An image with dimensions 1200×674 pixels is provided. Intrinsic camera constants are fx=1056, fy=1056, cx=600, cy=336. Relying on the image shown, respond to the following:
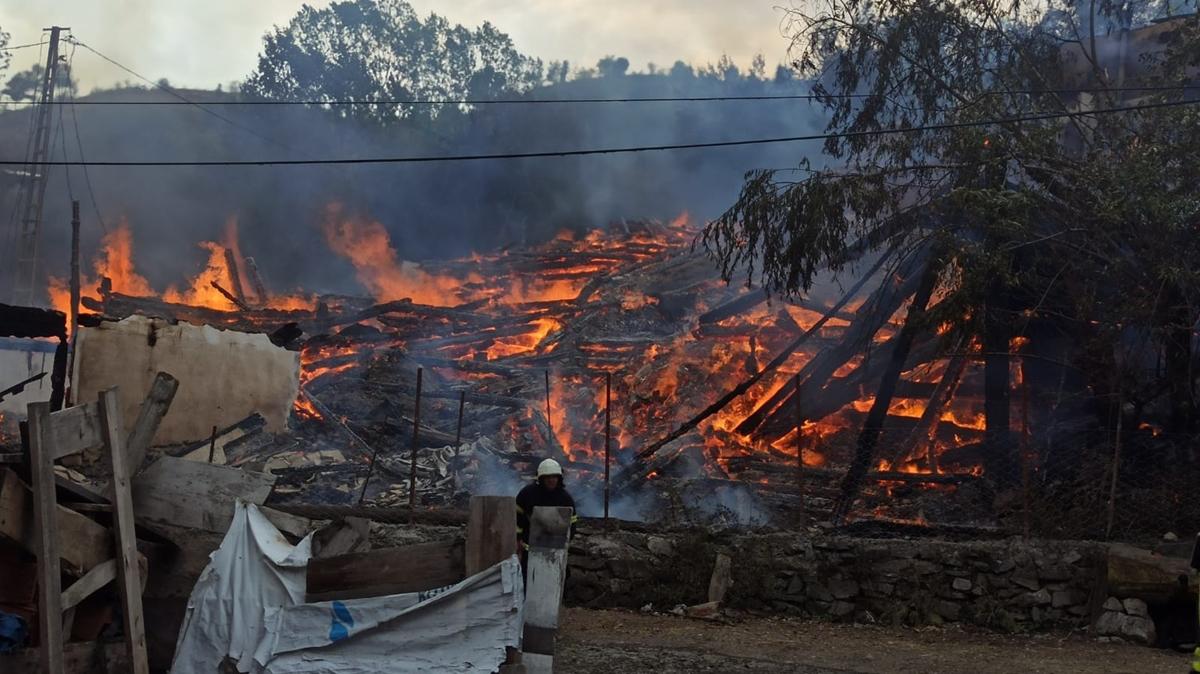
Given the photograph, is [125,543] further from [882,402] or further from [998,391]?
[998,391]

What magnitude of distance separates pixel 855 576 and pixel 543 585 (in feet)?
17.9

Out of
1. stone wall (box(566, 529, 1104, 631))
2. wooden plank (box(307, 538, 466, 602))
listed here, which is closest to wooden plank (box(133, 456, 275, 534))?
wooden plank (box(307, 538, 466, 602))

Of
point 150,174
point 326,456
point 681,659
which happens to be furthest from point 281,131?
point 681,659

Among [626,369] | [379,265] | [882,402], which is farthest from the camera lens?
[379,265]

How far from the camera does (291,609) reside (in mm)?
5309

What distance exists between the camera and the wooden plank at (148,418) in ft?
19.1

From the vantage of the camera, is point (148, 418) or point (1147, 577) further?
point (1147, 577)

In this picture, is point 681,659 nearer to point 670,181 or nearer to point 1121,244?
point 1121,244

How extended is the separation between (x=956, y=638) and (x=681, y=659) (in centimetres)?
262

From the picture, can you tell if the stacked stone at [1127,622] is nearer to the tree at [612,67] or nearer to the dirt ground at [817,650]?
the dirt ground at [817,650]

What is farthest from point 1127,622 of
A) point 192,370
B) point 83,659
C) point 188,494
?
point 192,370

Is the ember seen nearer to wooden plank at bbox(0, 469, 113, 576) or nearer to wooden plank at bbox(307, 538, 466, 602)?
wooden plank at bbox(307, 538, 466, 602)

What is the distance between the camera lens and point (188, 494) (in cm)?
588

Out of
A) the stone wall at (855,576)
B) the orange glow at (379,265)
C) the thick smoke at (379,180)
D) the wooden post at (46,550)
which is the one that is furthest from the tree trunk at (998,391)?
the thick smoke at (379,180)
